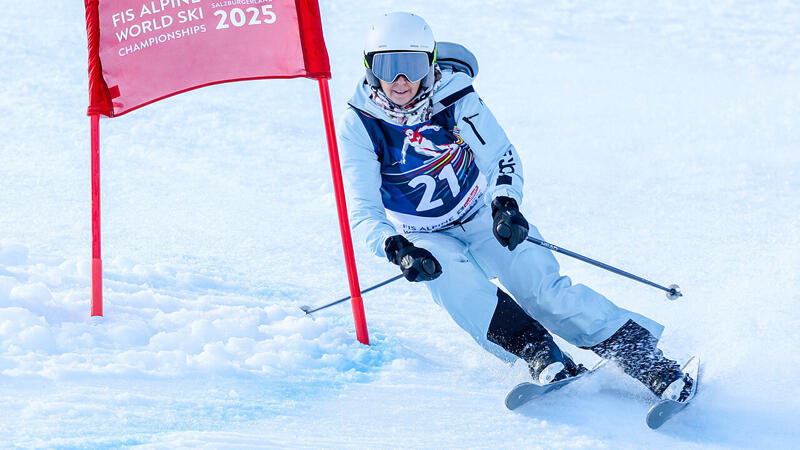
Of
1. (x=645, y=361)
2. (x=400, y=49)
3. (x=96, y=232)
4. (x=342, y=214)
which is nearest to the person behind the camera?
(x=645, y=361)

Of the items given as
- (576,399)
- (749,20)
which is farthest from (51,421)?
(749,20)

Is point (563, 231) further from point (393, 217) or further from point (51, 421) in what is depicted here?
point (51, 421)

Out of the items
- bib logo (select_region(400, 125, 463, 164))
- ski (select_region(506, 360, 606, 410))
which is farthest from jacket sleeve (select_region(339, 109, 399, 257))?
ski (select_region(506, 360, 606, 410))

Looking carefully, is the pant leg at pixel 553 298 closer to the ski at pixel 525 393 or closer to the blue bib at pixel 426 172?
the blue bib at pixel 426 172

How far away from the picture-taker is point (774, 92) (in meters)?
8.98

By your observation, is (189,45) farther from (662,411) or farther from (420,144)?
(662,411)

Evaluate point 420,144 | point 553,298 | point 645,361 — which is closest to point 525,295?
point 553,298

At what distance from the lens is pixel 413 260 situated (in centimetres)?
325

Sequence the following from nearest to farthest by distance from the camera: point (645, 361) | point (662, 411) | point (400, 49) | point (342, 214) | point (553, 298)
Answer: point (662, 411), point (645, 361), point (400, 49), point (553, 298), point (342, 214)

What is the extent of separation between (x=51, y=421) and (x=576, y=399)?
6.16ft

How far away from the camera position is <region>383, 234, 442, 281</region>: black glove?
→ 3.26m

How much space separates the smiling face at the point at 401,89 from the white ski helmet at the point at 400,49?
32 mm

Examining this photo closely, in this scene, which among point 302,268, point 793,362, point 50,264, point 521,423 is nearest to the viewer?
point 521,423

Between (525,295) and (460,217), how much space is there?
1.61 feet
